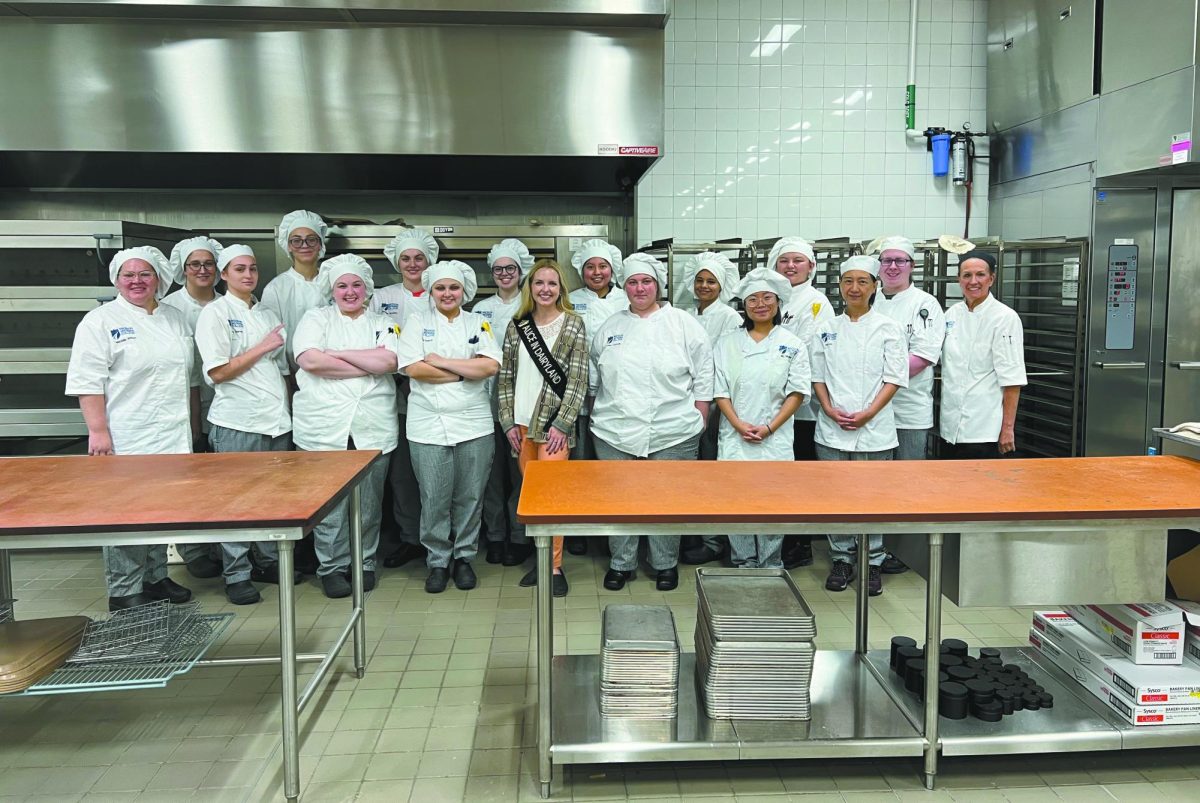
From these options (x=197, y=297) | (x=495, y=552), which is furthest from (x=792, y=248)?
(x=197, y=297)

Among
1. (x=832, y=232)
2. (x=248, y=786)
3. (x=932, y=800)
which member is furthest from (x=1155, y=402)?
(x=248, y=786)

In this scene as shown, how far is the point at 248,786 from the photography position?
2.26 m

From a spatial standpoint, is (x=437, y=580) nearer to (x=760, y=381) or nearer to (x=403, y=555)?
(x=403, y=555)

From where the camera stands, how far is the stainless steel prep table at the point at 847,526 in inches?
80.6

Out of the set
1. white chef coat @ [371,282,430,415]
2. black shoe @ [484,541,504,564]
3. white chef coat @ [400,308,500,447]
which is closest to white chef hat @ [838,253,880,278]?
white chef coat @ [400,308,500,447]

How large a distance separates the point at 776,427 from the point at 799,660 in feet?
5.00

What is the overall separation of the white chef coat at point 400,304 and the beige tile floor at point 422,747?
1095mm

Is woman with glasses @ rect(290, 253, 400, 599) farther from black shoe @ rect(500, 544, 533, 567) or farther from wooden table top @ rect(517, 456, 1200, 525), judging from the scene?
wooden table top @ rect(517, 456, 1200, 525)

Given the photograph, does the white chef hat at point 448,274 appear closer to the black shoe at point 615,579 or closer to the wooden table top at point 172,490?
the wooden table top at point 172,490

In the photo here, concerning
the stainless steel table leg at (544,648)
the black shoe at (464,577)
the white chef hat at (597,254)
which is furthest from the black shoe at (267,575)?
the stainless steel table leg at (544,648)

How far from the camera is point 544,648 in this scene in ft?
7.01

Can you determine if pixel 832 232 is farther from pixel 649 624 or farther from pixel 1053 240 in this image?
pixel 649 624

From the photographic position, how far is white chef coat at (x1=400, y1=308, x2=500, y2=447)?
3656 mm

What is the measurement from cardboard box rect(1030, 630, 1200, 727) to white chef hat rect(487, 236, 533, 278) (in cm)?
276
